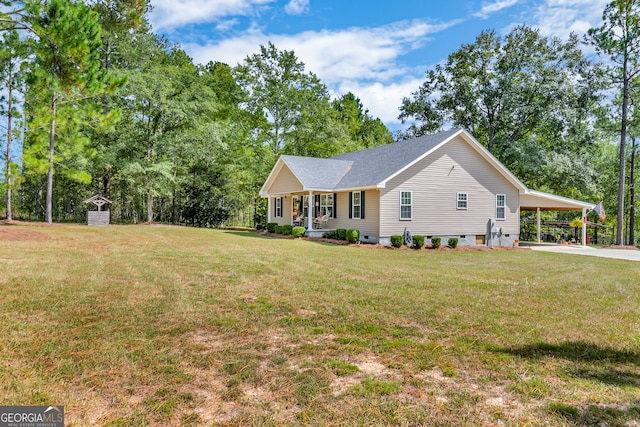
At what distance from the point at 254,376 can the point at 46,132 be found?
12.7 metres

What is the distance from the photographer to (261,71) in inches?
1216

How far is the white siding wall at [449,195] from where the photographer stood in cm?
1764

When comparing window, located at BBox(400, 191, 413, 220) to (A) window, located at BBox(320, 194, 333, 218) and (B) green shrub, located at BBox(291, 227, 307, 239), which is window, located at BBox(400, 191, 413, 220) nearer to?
(A) window, located at BBox(320, 194, 333, 218)

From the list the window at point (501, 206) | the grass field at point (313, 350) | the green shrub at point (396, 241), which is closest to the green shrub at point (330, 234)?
the green shrub at point (396, 241)

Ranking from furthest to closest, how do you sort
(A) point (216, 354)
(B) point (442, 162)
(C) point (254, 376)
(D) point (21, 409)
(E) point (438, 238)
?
(B) point (442, 162)
(E) point (438, 238)
(A) point (216, 354)
(C) point (254, 376)
(D) point (21, 409)

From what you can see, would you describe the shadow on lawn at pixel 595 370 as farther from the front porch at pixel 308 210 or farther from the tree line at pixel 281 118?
the tree line at pixel 281 118

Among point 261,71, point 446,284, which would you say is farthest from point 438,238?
point 261,71

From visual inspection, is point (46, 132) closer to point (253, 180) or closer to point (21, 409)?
point (21, 409)

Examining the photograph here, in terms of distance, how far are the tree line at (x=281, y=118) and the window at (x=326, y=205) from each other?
9.22 m

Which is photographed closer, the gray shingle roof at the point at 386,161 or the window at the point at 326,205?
the gray shingle roof at the point at 386,161

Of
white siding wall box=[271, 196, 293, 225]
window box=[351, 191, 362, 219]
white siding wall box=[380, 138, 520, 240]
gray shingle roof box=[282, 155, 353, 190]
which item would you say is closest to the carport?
white siding wall box=[380, 138, 520, 240]

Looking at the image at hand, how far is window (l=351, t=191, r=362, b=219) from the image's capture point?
1833 centimetres

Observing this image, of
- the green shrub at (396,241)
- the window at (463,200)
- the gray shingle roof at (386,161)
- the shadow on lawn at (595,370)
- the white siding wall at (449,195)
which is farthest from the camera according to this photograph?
the window at (463,200)

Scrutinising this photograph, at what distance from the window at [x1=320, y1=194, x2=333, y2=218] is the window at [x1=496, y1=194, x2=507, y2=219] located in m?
8.80
